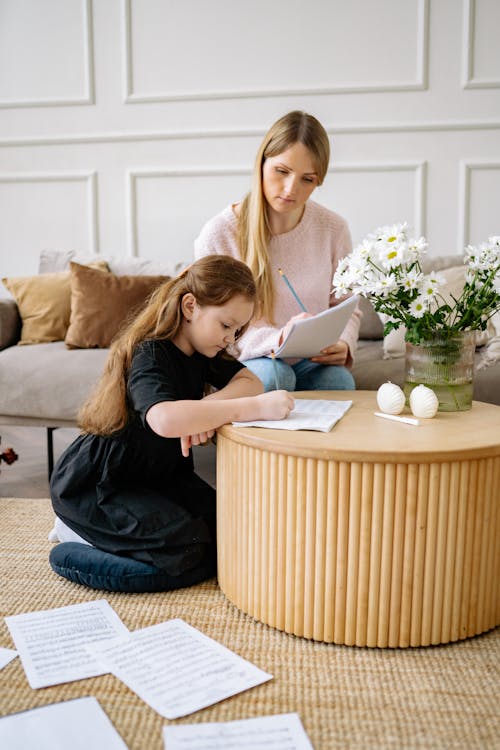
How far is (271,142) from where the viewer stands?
196cm

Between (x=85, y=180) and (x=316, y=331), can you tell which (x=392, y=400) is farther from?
(x=85, y=180)

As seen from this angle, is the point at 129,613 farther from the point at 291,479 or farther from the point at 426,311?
the point at 426,311

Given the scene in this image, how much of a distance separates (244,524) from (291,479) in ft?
0.54

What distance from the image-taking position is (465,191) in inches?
125

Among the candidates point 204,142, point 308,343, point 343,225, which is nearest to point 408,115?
point 204,142

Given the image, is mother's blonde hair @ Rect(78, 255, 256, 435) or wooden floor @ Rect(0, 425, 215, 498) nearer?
mother's blonde hair @ Rect(78, 255, 256, 435)

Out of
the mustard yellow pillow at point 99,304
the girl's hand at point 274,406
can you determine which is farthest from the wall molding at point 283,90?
the girl's hand at point 274,406

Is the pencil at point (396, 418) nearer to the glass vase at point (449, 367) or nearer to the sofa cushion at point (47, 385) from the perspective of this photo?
the glass vase at point (449, 367)

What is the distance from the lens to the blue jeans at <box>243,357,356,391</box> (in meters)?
1.93

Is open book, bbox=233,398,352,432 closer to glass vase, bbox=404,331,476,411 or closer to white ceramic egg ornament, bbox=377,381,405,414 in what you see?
white ceramic egg ornament, bbox=377,381,405,414

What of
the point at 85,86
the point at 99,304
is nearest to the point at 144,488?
the point at 99,304

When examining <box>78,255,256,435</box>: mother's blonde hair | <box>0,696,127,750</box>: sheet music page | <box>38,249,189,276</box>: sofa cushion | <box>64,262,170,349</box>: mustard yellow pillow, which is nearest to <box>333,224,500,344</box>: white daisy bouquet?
<box>78,255,256,435</box>: mother's blonde hair

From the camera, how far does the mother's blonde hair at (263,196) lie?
1930 millimetres

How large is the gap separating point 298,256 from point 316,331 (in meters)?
0.49
